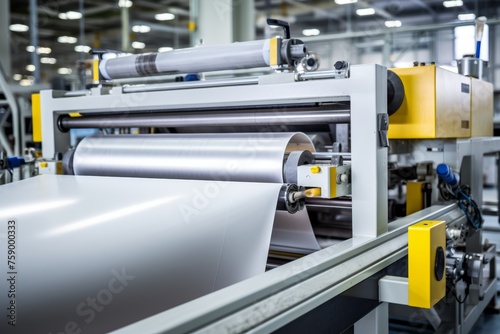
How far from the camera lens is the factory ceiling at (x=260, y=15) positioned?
9008 millimetres

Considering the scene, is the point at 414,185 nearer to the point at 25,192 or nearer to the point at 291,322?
the point at 291,322

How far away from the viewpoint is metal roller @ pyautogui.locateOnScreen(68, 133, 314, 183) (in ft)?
4.49

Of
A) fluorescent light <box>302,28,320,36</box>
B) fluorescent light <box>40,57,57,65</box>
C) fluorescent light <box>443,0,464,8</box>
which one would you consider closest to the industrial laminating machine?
fluorescent light <box>443,0,464,8</box>

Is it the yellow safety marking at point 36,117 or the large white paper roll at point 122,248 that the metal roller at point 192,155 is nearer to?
the large white paper roll at point 122,248

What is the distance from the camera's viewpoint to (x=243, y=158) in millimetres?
1393

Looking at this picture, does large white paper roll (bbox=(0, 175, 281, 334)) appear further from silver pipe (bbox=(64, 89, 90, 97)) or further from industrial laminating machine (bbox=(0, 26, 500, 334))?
silver pipe (bbox=(64, 89, 90, 97))

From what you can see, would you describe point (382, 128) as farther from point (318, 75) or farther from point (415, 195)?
point (415, 195)

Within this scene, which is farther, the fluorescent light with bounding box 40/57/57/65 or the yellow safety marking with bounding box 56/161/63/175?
the fluorescent light with bounding box 40/57/57/65

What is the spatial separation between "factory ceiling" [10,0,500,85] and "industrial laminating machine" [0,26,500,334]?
6484 millimetres

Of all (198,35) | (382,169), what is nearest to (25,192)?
(382,169)

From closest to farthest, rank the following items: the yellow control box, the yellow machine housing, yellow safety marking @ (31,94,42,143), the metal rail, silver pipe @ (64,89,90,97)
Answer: the metal rail < the yellow control box < the yellow machine housing < silver pipe @ (64,89,90,97) < yellow safety marking @ (31,94,42,143)

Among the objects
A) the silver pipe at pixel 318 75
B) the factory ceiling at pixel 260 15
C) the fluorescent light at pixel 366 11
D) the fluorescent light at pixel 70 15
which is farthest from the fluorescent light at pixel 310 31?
the silver pipe at pixel 318 75

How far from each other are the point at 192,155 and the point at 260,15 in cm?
793

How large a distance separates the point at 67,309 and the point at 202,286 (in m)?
0.28
